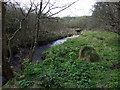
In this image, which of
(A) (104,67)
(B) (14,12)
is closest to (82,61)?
(A) (104,67)

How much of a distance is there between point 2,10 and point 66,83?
3.66 meters

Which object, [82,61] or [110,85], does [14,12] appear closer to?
[82,61]

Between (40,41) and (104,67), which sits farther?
(40,41)

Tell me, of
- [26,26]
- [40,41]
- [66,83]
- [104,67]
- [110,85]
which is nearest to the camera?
[110,85]

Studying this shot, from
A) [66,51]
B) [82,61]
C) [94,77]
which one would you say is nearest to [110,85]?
[94,77]

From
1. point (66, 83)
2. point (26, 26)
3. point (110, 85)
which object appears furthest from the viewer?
point (26, 26)

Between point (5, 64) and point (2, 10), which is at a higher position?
point (2, 10)

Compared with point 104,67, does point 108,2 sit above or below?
above

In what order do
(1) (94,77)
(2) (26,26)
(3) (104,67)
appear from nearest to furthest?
(1) (94,77)
(3) (104,67)
(2) (26,26)

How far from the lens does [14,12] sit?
10.6m

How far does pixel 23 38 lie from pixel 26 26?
1077mm

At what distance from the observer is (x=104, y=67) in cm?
719

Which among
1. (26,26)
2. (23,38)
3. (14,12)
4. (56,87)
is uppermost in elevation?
(14,12)

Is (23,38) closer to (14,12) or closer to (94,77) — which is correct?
(14,12)
